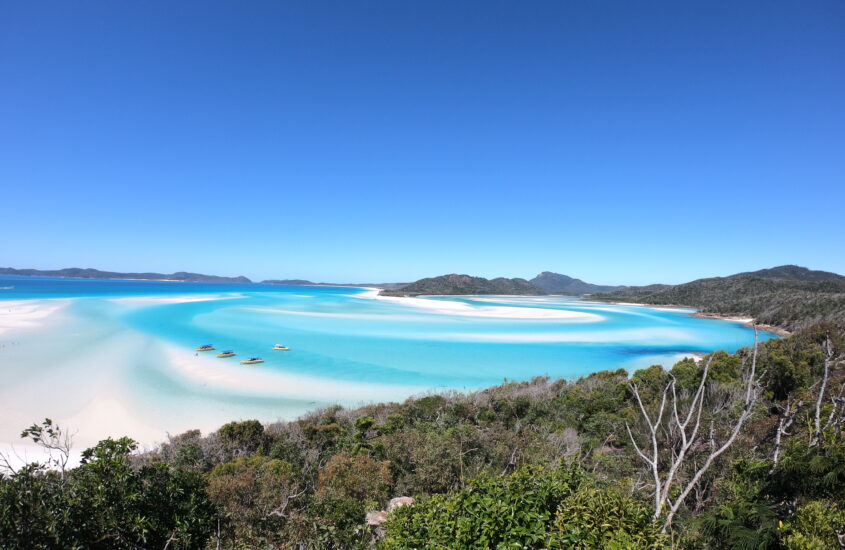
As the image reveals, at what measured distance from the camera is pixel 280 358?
25953mm

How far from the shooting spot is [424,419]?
1334cm

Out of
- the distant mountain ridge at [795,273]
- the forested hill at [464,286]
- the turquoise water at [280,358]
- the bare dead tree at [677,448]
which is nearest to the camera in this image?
the bare dead tree at [677,448]

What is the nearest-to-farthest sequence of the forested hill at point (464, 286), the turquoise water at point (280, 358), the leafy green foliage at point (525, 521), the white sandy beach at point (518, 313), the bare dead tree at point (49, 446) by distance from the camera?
the leafy green foliage at point (525, 521)
the bare dead tree at point (49, 446)
the turquoise water at point (280, 358)
the white sandy beach at point (518, 313)
the forested hill at point (464, 286)

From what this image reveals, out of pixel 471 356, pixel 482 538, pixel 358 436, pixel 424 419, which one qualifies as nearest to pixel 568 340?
pixel 471 356

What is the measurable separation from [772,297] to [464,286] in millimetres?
96095

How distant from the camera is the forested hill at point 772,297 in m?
46.5

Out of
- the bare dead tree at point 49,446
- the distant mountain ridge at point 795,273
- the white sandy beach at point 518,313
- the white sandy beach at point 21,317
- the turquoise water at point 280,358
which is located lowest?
the turquoise water at point 280,358

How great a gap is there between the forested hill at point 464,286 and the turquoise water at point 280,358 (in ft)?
308

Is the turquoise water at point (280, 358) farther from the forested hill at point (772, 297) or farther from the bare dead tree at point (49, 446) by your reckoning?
the forested hill at point (772, 297)

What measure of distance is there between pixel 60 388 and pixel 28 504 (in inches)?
795

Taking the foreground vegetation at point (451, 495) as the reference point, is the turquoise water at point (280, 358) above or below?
below

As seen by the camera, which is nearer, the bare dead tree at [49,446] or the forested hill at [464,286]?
the bare dead tree at [49,446]

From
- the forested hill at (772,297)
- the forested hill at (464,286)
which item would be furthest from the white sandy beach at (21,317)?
the forested hill at (464,286)

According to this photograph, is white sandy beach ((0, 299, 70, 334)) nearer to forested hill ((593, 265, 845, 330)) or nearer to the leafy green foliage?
the leafy green foliage
